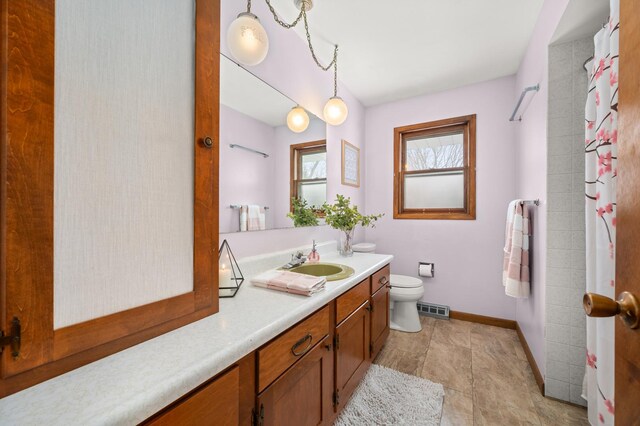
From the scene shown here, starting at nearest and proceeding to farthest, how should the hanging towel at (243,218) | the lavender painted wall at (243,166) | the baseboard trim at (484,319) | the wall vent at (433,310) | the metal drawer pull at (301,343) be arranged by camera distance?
the metal drawer pull at (301,343), the lavender painted wall at (243,166), the hanging towel at (243,218), the baseboard trim at (484,319), the wall vent at (433,310)

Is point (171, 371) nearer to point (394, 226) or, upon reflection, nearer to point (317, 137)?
point (317, 137)

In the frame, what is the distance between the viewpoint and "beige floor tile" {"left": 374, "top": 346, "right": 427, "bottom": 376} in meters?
1.88

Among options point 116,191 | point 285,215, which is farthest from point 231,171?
point 116,191

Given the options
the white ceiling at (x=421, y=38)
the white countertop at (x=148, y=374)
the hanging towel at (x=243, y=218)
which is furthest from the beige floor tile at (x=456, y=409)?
the white ceiling at (x=421, y=38)

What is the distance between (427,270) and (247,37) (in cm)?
260

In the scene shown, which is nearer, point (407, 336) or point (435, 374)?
point (435, 374)

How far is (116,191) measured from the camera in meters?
0.64

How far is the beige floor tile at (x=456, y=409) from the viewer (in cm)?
143

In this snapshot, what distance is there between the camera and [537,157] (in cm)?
176

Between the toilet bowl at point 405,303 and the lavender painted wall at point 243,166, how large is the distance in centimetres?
145

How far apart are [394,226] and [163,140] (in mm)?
2632

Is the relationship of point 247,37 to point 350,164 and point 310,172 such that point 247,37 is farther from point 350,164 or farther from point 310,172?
point 350,164

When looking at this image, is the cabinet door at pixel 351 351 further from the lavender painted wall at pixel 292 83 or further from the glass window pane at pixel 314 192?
the glass window pane at pixel 314 192

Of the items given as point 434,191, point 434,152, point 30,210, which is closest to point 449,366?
point 434,191
